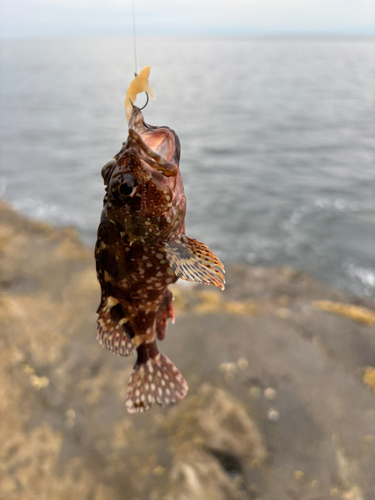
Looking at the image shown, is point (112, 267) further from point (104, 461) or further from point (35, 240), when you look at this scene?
point (35, 240)

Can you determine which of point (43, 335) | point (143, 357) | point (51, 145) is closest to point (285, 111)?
point (51, 145)

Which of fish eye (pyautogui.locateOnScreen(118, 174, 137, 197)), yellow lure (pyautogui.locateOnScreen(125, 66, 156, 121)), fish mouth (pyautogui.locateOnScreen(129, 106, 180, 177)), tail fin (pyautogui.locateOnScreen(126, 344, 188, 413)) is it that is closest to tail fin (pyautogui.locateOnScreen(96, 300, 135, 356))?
tail fin (pyautogui.locateOnScreen(126, 344, 188, 413))

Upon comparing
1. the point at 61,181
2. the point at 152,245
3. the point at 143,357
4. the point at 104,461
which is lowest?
the point at 61,181

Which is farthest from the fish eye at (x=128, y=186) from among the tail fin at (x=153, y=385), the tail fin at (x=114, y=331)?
the tail fin at (x=153, y=385)

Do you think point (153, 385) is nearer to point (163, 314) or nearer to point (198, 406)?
point (163, 314)

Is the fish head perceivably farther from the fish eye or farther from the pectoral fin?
the pectoral fin

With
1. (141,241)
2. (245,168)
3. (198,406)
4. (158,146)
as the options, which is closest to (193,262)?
(141,241)
